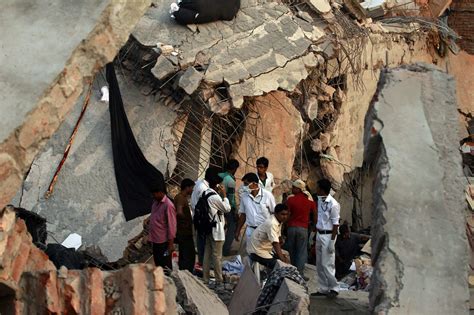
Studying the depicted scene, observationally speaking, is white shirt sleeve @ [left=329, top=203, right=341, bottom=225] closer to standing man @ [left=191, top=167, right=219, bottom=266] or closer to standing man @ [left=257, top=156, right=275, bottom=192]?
standing man @ [left=191, top=167, right=219, bottom=266]

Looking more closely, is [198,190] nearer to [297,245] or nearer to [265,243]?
[265,243]

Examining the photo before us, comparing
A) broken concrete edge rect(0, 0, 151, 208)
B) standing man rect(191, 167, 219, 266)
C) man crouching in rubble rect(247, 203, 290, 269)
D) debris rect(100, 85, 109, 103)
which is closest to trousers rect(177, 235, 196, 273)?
standing man rect(191, 167, 219, 266)

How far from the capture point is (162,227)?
47.8 ft

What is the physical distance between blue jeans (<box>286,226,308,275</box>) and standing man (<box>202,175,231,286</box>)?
3.42 ft

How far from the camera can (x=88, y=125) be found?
16.8 meters

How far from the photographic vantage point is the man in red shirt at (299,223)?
15680 mm

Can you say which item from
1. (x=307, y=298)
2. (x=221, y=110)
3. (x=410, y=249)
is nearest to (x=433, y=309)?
(x=410, y=249)

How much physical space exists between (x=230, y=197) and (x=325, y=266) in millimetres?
2632

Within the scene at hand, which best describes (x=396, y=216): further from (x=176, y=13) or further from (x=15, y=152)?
(x=176, y=13)

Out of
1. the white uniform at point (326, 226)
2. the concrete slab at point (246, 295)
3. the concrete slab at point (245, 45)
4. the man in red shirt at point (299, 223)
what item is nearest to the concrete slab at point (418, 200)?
the concrete slab at point (246, 295)

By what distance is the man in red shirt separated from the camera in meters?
15.7

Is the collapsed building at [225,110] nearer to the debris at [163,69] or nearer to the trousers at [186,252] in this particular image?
the debris at [163,69]

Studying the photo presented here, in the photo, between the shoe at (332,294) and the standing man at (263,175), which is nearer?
the shoe at (332,294)

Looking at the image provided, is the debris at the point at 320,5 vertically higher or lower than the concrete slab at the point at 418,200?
higher
